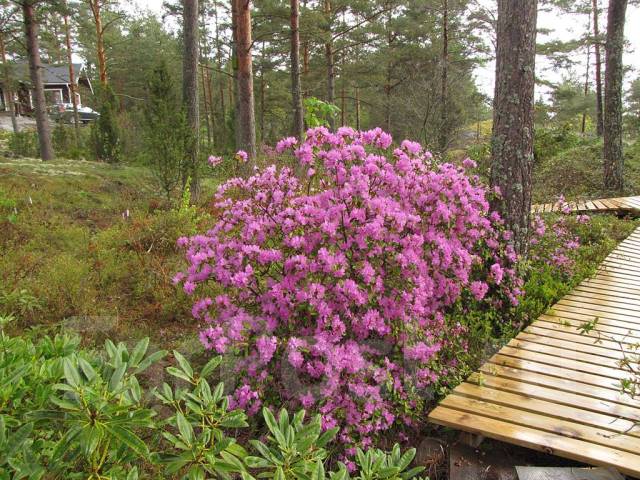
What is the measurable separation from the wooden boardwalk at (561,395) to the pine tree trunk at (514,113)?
3.21ft

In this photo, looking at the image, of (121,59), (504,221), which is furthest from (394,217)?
(121,59)

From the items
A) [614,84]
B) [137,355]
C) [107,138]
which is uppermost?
[614,84]

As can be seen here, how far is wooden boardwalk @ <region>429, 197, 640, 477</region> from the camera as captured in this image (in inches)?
88.2

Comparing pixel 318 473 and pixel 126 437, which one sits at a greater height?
pixel 126 437

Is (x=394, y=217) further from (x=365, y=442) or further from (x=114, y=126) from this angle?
(x=114, y=126)

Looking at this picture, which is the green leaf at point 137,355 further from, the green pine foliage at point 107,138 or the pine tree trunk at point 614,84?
the green pine foliage at point 107,138

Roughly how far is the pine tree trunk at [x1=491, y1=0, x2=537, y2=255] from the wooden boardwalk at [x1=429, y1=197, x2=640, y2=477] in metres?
0.98

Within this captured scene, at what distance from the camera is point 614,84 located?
9.48 meters

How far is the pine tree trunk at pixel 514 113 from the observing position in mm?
3906

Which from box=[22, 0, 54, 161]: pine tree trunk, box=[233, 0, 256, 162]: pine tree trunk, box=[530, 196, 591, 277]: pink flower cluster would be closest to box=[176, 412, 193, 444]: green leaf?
box=[530, 196, 591, 277]: pink flower cluster

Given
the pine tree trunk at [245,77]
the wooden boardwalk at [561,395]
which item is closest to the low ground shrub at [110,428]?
the wooden boardwalk at [561,395]

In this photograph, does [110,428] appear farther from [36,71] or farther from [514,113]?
[36,71]

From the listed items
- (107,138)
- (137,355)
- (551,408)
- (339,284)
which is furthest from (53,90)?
(551,408)

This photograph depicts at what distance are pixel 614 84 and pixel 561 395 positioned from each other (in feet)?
30.5
